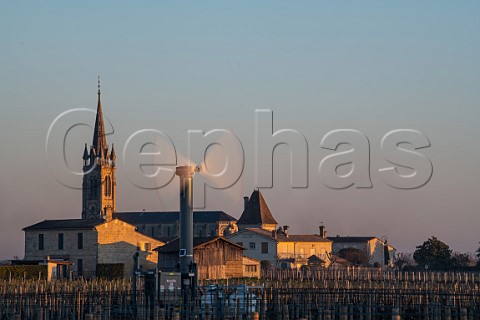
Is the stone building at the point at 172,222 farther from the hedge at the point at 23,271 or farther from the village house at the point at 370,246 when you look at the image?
the hedge at the point at 23,271

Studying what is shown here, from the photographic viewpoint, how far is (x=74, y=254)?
7488 centimetres

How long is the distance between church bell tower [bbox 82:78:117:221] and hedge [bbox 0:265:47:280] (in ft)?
302

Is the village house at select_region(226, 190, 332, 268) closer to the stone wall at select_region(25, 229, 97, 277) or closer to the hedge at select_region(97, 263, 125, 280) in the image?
the stone wall at select_region(25, 229, 97, 277)

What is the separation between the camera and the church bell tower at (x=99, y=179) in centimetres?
15600

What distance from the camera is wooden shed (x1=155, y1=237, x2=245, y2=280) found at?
66250 millimetres

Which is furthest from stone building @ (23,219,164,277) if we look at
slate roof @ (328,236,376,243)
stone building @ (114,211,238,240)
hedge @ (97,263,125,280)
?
stone building @ (114,211,238,240)

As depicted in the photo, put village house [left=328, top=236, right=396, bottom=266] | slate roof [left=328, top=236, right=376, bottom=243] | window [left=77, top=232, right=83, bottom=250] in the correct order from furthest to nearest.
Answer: slate roof [left=328, top=236, right=376, bottom=243] → village house [left=328, top=236, right=396, bottom=266] → window [left=77, top=232, right=83, bottom=250]

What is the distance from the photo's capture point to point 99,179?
159250mm

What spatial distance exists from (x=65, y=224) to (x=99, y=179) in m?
83.1

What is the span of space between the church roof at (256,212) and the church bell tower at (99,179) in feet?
133

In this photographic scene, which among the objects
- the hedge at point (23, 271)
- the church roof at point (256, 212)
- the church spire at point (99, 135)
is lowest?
the hedge at point (23, 271)

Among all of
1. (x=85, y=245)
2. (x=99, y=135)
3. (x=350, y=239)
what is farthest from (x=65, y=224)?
(x=99, y=135)

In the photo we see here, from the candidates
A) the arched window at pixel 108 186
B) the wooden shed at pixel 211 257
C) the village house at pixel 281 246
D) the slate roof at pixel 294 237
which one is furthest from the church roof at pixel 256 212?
the wooden shed at pixel 211 257

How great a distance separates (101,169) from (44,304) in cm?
11870
